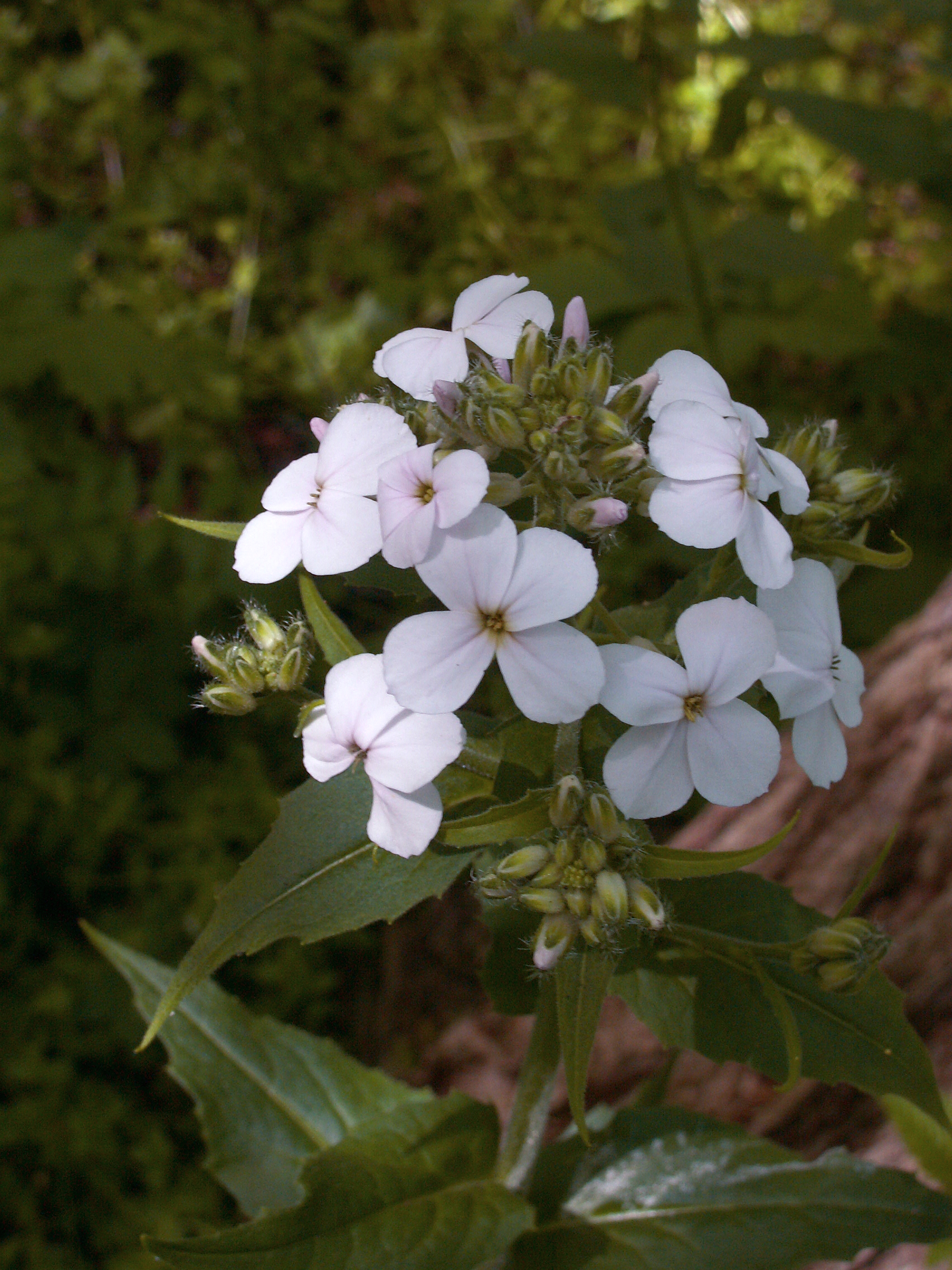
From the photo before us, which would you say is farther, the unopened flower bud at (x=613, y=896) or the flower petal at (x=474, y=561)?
the unopened flower bud at (x=613, y=896)

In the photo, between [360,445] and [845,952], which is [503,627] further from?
[845,952]

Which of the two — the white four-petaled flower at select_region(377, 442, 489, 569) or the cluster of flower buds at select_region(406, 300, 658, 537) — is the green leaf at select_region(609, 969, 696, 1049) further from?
the white four-petaled flower at select_region(377, 442, 489, 569)

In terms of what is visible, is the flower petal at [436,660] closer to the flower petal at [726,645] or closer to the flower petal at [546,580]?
the flower petal at [546,580]

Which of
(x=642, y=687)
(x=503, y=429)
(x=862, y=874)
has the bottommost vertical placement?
(x=862, y=874)

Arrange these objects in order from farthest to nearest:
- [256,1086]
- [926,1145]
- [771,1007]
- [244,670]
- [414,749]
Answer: [256,1086], [771,1007], [244,670], [414,749], [926,1145]

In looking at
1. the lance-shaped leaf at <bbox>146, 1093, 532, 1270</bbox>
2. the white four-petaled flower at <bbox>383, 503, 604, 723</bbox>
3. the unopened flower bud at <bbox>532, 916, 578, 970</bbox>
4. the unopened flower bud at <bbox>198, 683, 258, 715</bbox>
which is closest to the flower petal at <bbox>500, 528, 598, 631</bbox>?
the white four-petaled flower at <bbox>383, 503, 604, 723</bbox>

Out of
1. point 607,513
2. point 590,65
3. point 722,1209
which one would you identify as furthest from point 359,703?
point 590,65

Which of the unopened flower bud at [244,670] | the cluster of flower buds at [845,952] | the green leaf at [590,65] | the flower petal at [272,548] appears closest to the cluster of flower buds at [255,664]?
the unopened flower bud at [244,670]
